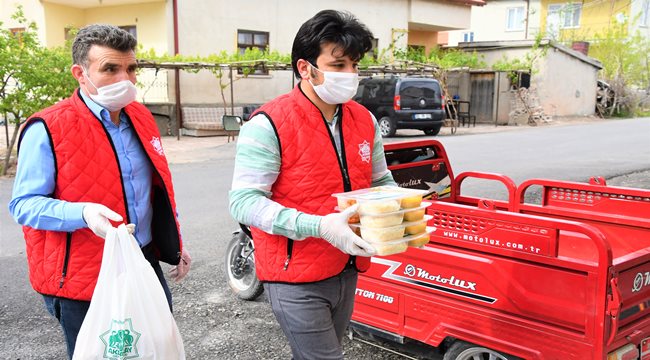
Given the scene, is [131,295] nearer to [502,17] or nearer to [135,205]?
[135,205]

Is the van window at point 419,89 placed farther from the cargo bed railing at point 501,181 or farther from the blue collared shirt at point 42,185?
the blue collared shirt at point 42,185

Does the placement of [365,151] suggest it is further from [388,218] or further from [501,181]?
[501,181]

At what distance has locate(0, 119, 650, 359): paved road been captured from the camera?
4113 mm

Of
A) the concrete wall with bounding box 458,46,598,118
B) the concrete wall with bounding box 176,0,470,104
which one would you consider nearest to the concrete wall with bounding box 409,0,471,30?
the concrete wall with bounding box 176,0,470,104

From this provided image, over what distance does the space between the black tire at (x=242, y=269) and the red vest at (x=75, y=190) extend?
2711 millimetres

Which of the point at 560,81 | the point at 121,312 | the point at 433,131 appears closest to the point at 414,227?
the point at 121,312

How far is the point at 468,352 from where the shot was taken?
10.9ft

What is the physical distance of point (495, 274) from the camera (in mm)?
3207

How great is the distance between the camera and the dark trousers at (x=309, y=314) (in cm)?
221

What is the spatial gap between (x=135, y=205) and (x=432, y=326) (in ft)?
6.22

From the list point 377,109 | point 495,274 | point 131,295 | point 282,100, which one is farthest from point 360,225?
point 377,109

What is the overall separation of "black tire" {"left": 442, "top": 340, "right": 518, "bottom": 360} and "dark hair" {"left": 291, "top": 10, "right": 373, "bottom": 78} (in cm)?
185

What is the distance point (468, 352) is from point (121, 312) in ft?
6.56

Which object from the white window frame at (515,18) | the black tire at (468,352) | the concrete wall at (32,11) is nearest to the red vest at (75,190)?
the black tire at (468,352)
